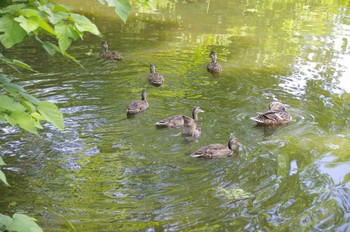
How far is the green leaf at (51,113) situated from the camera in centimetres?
281

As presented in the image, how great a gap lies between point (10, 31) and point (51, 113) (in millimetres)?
513

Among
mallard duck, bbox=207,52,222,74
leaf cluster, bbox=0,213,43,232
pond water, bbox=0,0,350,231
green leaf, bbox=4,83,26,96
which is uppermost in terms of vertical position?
green leaf, bbox=4,83,26,96

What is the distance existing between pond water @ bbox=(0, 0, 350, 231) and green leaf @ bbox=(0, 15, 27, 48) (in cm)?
343

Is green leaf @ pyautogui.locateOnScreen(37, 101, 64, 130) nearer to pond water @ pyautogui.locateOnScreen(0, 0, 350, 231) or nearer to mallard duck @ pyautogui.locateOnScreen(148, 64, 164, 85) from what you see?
pond water @ pyautogui.locateOnScreen(0, 0, 350, 231)

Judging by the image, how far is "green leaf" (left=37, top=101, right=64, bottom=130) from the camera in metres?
2.81

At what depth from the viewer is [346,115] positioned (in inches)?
381

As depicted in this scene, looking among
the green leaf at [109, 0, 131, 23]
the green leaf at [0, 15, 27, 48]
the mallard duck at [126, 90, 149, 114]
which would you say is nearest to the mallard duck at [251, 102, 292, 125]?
the mallard duck at [126, 90, 149, 114]

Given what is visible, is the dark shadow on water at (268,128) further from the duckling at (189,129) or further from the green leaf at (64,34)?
the green leaf at (64,34)

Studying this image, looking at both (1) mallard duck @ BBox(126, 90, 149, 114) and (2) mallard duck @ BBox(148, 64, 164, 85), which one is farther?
(2) mallard duck @ BBox(148, 64, 164, 85)

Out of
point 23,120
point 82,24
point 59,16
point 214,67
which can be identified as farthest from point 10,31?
point 214,67

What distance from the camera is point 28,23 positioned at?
259 centimetres

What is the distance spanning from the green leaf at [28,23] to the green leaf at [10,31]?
107 millimetres

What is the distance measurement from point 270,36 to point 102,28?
5487mm

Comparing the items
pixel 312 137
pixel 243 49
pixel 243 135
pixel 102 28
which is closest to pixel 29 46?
pixel 102 28
